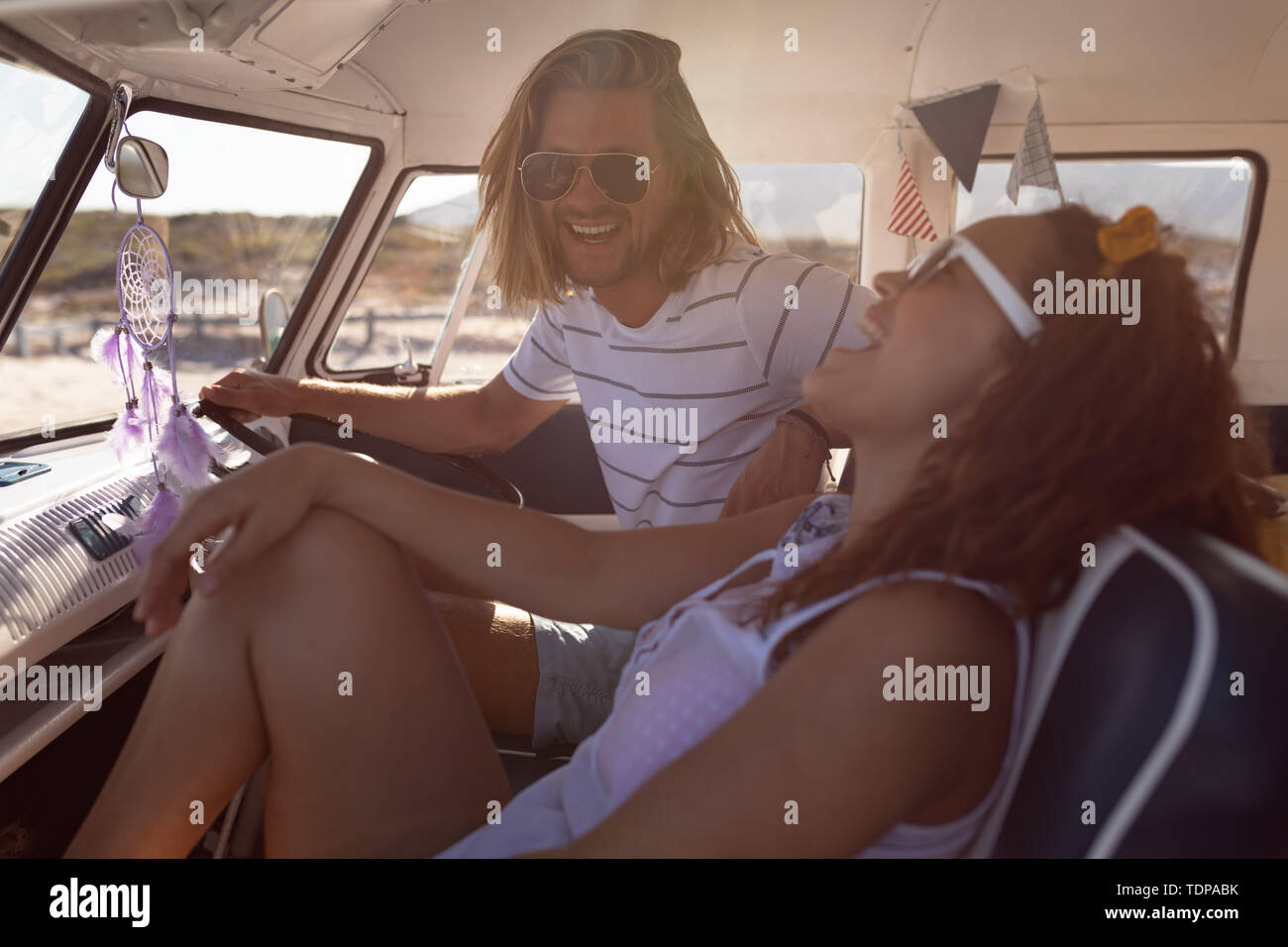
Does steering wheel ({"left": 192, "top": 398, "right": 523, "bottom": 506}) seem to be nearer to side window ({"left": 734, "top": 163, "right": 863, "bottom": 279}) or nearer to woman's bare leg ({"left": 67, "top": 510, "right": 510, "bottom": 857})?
woman's bare leg ({"left": 67, "top": 510, "right": 510, "bottom": 857})

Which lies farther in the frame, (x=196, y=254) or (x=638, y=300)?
(x=196, y=254)

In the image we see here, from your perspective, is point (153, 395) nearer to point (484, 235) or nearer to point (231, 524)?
point (231, 524)

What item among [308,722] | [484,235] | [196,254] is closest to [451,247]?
[484,235]

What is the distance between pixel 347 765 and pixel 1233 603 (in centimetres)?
107

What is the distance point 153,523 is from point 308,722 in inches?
36.7

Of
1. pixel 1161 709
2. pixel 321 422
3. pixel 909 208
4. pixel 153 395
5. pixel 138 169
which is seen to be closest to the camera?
pixel 1161 709

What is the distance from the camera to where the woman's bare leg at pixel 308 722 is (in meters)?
1.34

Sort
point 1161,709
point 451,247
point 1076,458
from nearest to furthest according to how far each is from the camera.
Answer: point 1161,709 → point 1076,458 → point 451,247

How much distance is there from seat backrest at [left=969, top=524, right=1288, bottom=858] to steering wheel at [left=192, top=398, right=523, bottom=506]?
4.95 ft

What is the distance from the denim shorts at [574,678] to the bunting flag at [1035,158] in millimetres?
3049

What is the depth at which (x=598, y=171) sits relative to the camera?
243cm
